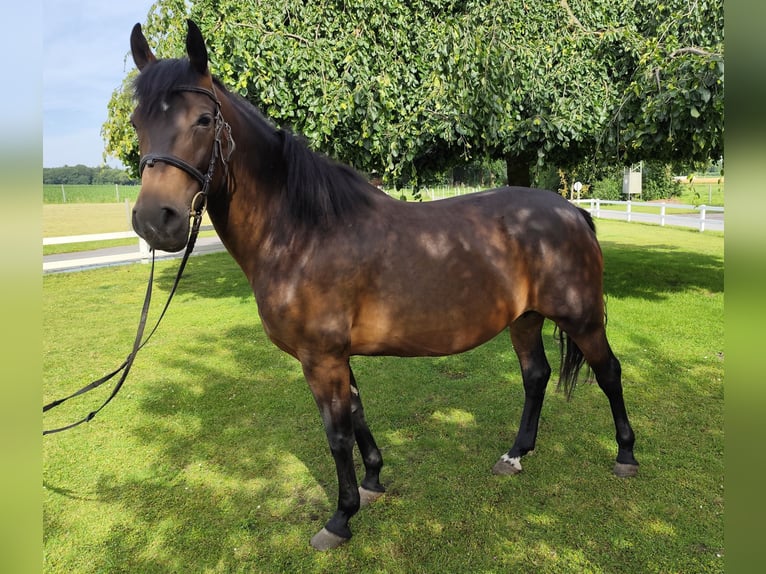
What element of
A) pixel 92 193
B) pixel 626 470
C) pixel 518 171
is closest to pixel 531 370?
pixel 626 470

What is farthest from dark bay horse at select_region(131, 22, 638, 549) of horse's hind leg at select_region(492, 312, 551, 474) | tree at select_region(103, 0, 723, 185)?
tree at select_region(103, 0, 723, 185)

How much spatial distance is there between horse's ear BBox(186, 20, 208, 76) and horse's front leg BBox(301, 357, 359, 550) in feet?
5.22

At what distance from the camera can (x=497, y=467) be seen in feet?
11.0

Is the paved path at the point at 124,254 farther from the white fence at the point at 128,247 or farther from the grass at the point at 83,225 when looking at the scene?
the grass at the point at 83,225

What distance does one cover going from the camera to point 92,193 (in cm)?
4444

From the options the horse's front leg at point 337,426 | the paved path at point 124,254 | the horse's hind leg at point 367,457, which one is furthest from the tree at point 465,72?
the paved path at point 124,254

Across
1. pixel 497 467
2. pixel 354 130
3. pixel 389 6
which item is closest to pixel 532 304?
pixel 497 467

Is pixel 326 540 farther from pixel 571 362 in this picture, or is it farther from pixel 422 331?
pixel 571 362

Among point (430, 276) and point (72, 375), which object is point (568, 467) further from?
point (72, 375)

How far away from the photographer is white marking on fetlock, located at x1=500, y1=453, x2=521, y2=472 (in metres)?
3.34

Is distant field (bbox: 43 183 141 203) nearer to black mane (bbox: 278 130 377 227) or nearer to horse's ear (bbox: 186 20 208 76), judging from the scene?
black mane (bbox: 278 130 377 227)

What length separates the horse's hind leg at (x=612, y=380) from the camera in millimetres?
3188

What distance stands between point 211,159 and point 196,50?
492mm

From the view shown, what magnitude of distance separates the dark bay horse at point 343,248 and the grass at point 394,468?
1.43ft
